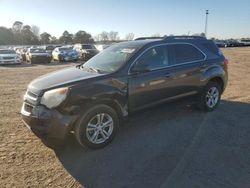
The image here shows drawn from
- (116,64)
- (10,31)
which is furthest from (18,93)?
(10,31)

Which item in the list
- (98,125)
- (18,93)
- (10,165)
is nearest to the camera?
(10,165)

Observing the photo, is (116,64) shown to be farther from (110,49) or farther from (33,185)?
(33,185)

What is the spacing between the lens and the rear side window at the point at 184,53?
19.1 feet

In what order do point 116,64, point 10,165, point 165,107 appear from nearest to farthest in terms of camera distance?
point 10,165, point 116,64, point 165,107

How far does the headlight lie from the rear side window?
8.30ft

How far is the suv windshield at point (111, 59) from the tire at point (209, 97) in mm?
2235

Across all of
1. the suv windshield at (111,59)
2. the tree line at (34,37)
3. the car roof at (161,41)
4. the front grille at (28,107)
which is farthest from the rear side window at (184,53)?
the tree line at (34,37)

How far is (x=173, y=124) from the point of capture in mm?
5797

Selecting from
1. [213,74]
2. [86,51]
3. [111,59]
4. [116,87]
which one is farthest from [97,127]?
[86,51]

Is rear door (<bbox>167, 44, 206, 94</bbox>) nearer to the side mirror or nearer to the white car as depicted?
the side mirror

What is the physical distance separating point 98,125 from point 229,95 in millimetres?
5333

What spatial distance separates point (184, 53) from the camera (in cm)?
606

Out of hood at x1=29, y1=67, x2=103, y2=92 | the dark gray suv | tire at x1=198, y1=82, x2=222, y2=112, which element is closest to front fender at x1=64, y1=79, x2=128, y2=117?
the dark gray suv

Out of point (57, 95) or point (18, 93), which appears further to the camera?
point (18, 93)
